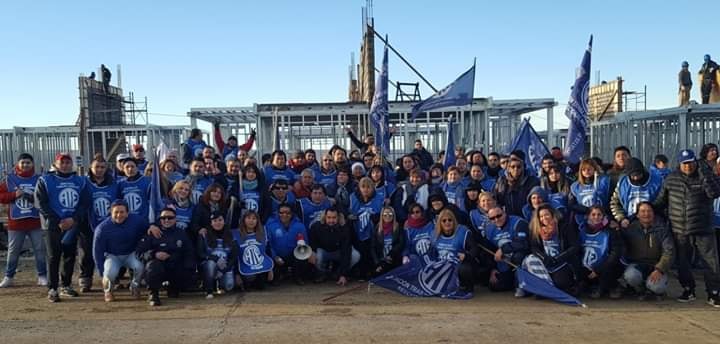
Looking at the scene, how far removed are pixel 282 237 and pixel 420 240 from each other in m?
1.83

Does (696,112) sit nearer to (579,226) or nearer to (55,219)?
(579,226)

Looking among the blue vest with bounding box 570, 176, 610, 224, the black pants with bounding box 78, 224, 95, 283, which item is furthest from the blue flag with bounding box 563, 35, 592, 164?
the black pants with bounding box 78, 224, 95, 283

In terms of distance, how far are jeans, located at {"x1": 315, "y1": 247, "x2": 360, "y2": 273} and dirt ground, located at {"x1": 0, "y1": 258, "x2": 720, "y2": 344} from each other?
2.37ft

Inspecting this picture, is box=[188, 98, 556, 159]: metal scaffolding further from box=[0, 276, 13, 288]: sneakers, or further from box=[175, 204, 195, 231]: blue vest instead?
box=[0, 276, 13, 288]: sneakers

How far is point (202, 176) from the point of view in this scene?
7.91 meters

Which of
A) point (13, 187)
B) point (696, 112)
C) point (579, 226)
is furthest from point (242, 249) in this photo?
point (696, 112)

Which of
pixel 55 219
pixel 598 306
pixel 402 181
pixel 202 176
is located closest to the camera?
pixel 598 306

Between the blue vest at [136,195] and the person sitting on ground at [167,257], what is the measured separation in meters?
0.77

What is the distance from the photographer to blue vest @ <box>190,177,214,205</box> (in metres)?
7.65

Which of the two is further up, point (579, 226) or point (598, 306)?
point (579, 226)

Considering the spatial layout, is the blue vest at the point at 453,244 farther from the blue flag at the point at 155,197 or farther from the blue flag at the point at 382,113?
the blue flag at the point at 155,197

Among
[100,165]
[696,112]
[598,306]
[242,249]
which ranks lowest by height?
[598,306]

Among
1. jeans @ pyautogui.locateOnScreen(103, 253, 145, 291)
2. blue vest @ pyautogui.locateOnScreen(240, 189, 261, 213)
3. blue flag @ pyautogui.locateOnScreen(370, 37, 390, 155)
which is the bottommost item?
jeans @ pyautogui.locateOnScreen(103, 253, 145, 291)

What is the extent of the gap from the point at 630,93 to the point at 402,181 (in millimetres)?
20901
